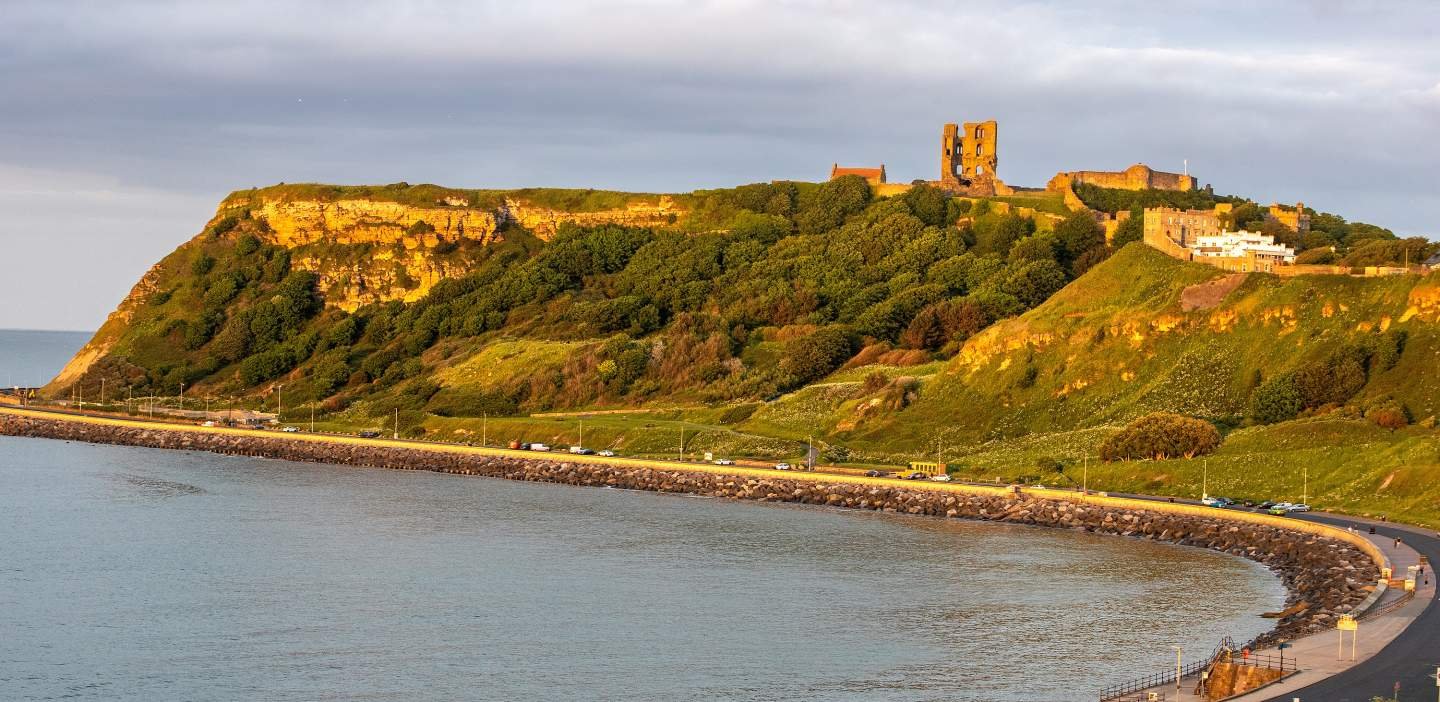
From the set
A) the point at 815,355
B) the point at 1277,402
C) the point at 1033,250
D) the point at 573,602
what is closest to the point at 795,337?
the point at 815,355

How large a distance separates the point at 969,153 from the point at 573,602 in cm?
13723

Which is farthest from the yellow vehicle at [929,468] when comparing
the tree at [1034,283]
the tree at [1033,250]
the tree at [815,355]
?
the tree at [1033,250]

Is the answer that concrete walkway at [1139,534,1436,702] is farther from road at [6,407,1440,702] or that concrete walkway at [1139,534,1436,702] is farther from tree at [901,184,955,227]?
tree at [901,184,955,227]

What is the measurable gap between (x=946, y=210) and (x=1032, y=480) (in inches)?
3291

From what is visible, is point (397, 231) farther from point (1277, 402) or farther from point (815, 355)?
point (1277, 402)

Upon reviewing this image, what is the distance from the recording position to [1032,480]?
9638 centimetres

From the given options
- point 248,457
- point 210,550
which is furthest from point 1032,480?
point 248,457

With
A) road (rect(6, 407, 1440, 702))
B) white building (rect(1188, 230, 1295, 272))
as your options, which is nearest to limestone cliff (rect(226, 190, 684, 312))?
white building (rect(1188, 230, 1295, 272))

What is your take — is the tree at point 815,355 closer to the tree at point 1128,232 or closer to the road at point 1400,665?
the tree at point 1128,232

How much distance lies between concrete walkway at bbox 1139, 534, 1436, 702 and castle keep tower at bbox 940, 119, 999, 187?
433ft

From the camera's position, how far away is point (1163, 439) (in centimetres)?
9550

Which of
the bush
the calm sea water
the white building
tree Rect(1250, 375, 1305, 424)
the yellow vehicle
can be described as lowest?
the calm sea water

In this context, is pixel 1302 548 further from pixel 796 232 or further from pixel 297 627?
pixel 796 232

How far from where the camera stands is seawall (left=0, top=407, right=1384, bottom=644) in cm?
Result: 6488
